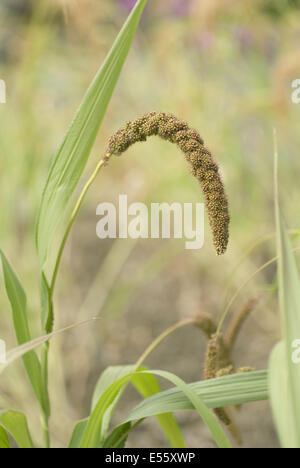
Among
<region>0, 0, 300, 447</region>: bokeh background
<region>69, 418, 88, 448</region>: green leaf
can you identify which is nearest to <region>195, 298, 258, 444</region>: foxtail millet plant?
<region>69, 418, 88, 448</region>: green leaf

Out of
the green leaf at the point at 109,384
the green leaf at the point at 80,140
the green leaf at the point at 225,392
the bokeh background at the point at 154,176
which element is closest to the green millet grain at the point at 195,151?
the green leaf at the point at 80,140

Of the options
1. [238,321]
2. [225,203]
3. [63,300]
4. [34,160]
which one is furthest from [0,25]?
[225,203]

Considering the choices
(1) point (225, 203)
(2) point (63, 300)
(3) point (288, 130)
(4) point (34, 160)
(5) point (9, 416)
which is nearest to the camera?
(1) point (225, 203)

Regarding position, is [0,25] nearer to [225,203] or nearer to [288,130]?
[288,130]

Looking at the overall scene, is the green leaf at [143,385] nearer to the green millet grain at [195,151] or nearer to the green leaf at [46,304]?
the green leaf at [46,304]

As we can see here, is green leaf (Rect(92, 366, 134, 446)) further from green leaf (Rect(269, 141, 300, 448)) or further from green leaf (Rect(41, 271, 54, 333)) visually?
green leaf (Rect(269, 141, 300, 448))

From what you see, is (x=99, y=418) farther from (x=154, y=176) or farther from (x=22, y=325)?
(x=154, y=176)
